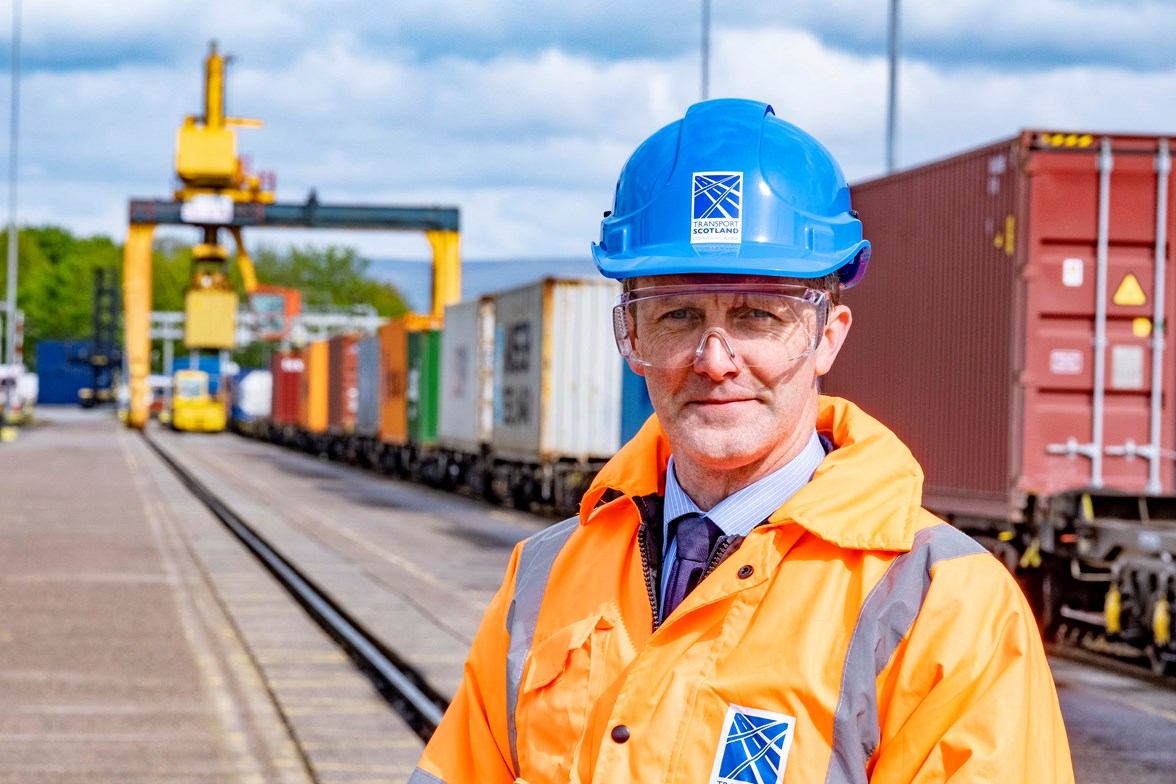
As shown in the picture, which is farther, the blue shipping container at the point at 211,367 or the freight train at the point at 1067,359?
the blue shipping container at the point at 211,367

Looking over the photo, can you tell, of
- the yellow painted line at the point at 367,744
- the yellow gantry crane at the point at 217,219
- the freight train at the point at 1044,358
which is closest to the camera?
the yellow painted line at the point at 367,744

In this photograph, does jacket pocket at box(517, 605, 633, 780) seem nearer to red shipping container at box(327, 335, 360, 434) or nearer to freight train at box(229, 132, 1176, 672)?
freight train at box(229, 132, 1176, 672)

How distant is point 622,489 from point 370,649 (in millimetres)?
9255

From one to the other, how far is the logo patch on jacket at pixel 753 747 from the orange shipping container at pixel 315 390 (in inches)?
2070

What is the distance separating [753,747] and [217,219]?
53263 millimetres

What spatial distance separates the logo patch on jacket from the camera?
2037 millimetres

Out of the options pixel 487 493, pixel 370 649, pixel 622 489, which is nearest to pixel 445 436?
pixel 487 493

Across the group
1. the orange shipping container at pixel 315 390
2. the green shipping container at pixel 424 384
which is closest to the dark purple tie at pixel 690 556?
the green shipping container at pixel 424 384

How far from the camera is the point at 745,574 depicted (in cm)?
214

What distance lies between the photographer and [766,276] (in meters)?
2.31

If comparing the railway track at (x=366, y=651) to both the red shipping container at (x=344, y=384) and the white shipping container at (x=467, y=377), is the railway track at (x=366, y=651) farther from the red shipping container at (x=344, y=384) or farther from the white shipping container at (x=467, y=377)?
the red shipping container at (x=344, y=384)

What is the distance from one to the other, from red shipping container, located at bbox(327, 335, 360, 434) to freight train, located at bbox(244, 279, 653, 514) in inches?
68.4

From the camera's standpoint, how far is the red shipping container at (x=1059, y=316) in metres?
11.7

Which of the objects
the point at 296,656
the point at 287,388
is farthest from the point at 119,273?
the point at 296,656
